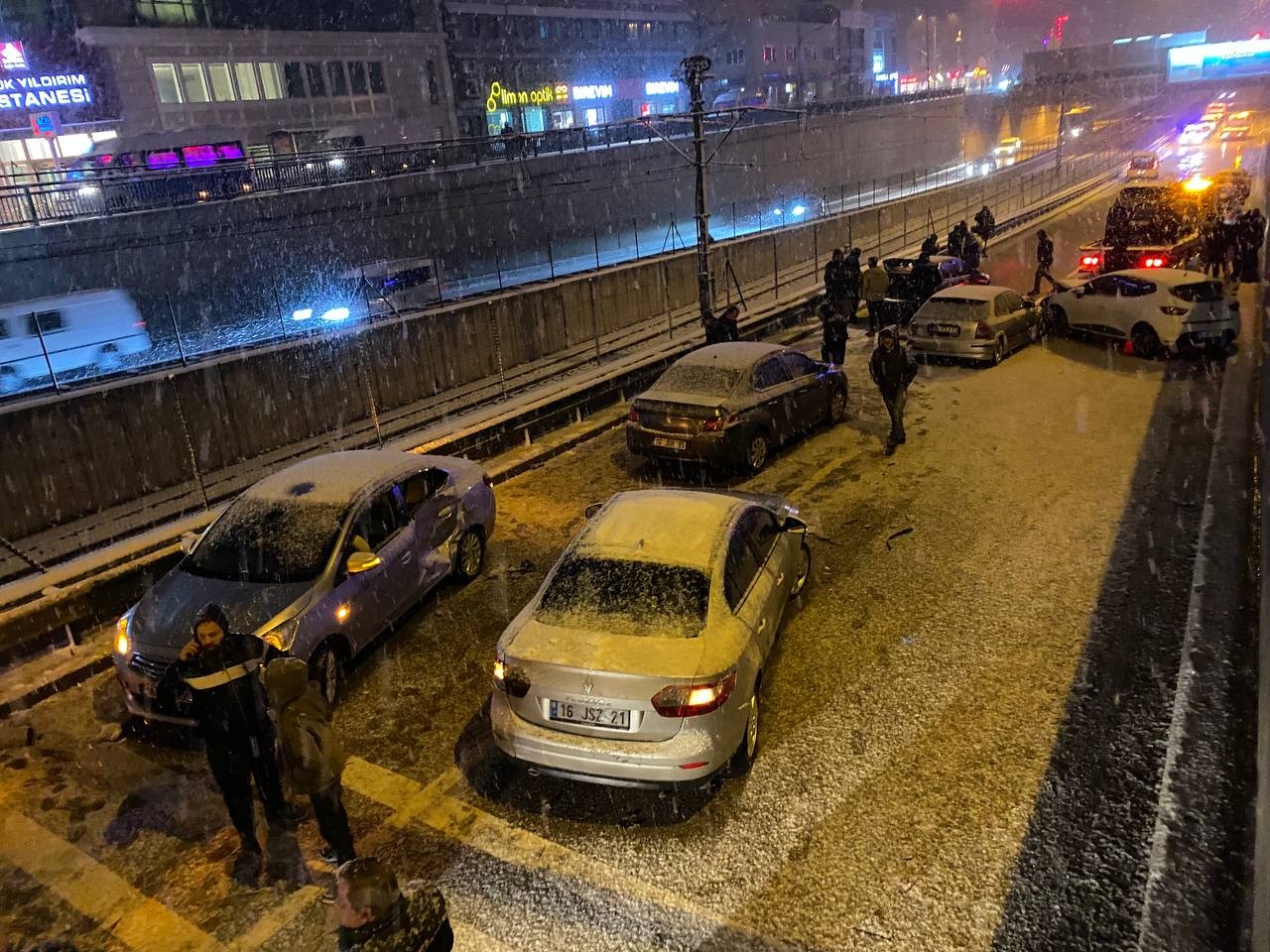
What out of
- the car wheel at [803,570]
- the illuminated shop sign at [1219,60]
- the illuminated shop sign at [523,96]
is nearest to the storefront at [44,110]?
the illuminated shop sign at [523,96]

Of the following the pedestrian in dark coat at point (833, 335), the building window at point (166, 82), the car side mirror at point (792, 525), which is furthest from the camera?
the building window at point (166, 82)

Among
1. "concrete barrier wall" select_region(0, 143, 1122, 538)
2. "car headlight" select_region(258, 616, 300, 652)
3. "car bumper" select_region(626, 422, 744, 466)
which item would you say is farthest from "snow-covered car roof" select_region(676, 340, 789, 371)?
"car headlight" select_region(258, 616, 300, 652)

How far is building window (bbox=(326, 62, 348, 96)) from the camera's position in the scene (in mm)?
45562

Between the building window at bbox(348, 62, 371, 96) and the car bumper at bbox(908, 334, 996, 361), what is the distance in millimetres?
41618

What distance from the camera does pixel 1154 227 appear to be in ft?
78.7

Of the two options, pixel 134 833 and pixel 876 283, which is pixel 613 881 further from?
pixel 876 283

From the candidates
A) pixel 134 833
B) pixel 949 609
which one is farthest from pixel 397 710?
pixel 949 609

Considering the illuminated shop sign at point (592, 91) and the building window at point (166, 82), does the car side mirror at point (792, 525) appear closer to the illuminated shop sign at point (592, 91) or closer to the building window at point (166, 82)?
the building window at point (166, 82)

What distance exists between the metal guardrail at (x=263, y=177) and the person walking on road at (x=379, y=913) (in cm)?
1665

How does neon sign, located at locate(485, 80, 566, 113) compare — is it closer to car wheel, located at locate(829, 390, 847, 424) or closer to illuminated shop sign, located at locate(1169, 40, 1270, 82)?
car wheel, located at locate(829, 390, 847, 424)

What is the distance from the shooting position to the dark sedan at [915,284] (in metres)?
Result: 19.4

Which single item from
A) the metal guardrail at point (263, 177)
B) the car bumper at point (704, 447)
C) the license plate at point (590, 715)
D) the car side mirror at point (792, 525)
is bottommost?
the car bumper at point (704, 447)

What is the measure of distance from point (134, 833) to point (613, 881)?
312 cm

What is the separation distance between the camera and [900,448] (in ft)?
38.4
